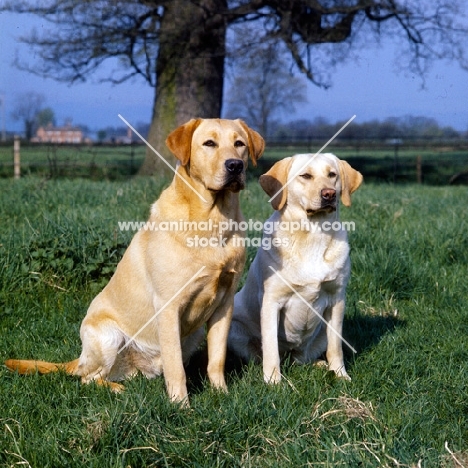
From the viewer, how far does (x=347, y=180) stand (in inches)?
176

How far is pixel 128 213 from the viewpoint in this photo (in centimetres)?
793

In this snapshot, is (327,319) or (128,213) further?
(128,213)

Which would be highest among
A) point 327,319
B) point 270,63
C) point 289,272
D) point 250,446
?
point 270,63

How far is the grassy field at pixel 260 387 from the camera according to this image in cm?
299

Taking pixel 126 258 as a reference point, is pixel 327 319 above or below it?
below

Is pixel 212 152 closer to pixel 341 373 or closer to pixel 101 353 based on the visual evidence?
pixel 101 353

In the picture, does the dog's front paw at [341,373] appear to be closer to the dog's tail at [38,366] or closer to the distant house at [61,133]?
the dog's tail at [38,366]

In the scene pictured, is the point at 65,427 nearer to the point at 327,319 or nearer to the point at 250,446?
the point at 250,446

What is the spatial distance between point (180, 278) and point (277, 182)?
1.05 metres

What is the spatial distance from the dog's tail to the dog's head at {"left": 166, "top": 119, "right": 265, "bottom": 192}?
58.2 inches

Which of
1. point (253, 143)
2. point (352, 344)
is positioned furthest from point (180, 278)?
point (352, 344)

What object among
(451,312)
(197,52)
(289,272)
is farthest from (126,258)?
(197,52)

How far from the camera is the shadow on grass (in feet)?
14.3

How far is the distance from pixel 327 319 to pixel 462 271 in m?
2.48
